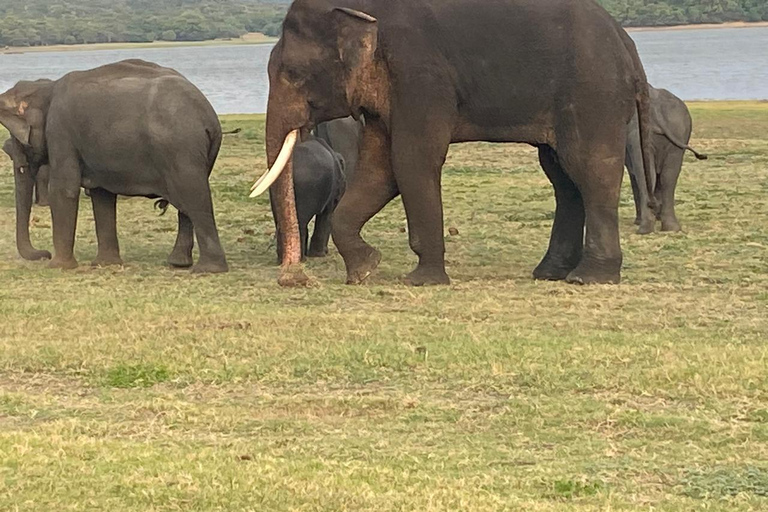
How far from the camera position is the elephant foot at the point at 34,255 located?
13711 millimetres

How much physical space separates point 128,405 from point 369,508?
233 centimetres

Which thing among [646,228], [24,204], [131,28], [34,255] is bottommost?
[131,28]

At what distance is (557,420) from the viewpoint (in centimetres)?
740

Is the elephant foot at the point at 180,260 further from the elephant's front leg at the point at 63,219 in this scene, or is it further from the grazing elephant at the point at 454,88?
the grazing elephant at the point at 454,88

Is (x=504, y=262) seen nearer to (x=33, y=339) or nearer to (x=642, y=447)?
(x=33, y=339)

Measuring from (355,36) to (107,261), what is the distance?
3.16 meters

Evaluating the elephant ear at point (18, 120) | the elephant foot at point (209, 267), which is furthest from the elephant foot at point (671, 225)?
the elephant ear at point (18, 120)

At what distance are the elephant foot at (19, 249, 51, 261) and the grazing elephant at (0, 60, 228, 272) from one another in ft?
2.07

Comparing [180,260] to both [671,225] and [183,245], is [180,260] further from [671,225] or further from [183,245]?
[671,225]

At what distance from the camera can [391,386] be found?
8273mm

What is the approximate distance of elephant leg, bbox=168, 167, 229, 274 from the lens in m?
12.5

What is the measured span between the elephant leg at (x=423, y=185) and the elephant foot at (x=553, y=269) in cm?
85

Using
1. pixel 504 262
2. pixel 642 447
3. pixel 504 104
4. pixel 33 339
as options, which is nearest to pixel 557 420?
pixel 642 447

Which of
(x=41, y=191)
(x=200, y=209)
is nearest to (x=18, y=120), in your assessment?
(x=200, y=209)
